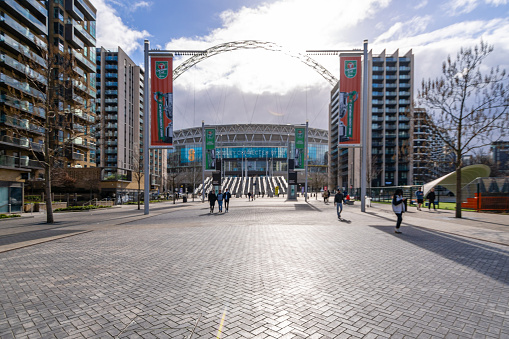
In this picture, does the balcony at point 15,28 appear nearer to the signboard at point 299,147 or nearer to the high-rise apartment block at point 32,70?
the high-rise apartment block at point 32,70

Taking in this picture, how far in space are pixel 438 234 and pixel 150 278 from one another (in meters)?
10.8

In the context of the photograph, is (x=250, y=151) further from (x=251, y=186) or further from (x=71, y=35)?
(x=71, y=35)

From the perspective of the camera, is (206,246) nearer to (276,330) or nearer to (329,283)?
(329,283)

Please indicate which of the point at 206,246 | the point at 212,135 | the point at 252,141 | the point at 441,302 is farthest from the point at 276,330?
the point at 252,141

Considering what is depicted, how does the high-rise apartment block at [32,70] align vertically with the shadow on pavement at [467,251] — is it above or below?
above

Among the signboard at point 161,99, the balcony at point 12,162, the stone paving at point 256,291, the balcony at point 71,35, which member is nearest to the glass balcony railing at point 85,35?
the balcony at point 71,35

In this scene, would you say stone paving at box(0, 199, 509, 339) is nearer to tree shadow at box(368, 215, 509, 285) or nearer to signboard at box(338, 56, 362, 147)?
tree shadow at box(368, 215, 509, 285)

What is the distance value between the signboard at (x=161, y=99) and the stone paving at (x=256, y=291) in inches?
490

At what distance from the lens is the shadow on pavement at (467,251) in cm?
622

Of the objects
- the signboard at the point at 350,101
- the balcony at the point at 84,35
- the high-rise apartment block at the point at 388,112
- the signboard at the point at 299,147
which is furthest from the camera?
the high-rise apartment block at the point at 388,112

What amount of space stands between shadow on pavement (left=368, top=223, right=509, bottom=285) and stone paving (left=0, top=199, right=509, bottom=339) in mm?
50

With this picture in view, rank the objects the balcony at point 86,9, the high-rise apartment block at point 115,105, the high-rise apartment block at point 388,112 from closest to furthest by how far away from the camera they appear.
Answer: the balcony at point 86,9, the high-rise apartment block at point 115,105, the high-rise apartment block at point 388,112

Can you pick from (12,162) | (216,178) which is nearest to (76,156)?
(12,162)

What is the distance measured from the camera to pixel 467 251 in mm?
8078
